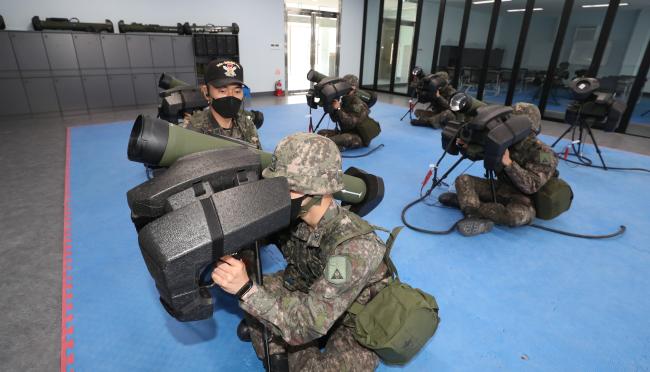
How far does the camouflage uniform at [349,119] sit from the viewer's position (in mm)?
4703

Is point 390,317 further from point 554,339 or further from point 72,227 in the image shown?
point 72,227

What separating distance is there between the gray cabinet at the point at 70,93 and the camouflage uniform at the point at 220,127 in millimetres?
5448

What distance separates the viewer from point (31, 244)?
8.03 feet

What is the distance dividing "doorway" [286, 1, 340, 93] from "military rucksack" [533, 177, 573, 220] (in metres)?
7.90

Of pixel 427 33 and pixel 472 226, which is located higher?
pixel 427 33

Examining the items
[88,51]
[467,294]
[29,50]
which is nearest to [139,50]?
[88,51]

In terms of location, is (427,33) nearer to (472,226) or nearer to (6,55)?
(472,226)

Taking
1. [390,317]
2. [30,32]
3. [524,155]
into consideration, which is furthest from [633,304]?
[30,32]

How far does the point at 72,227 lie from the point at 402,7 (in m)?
9.48

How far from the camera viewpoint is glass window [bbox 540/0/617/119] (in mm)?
6223

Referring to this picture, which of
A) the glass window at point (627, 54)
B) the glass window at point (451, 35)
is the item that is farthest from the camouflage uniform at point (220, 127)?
the glass window at point (451, 35)

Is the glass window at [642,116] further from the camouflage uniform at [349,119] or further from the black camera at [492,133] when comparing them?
the black camera at [492,133]

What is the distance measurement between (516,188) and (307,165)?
2.30 m

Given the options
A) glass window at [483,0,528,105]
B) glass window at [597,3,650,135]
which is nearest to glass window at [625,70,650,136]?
glass window at [597,3,650,135]
